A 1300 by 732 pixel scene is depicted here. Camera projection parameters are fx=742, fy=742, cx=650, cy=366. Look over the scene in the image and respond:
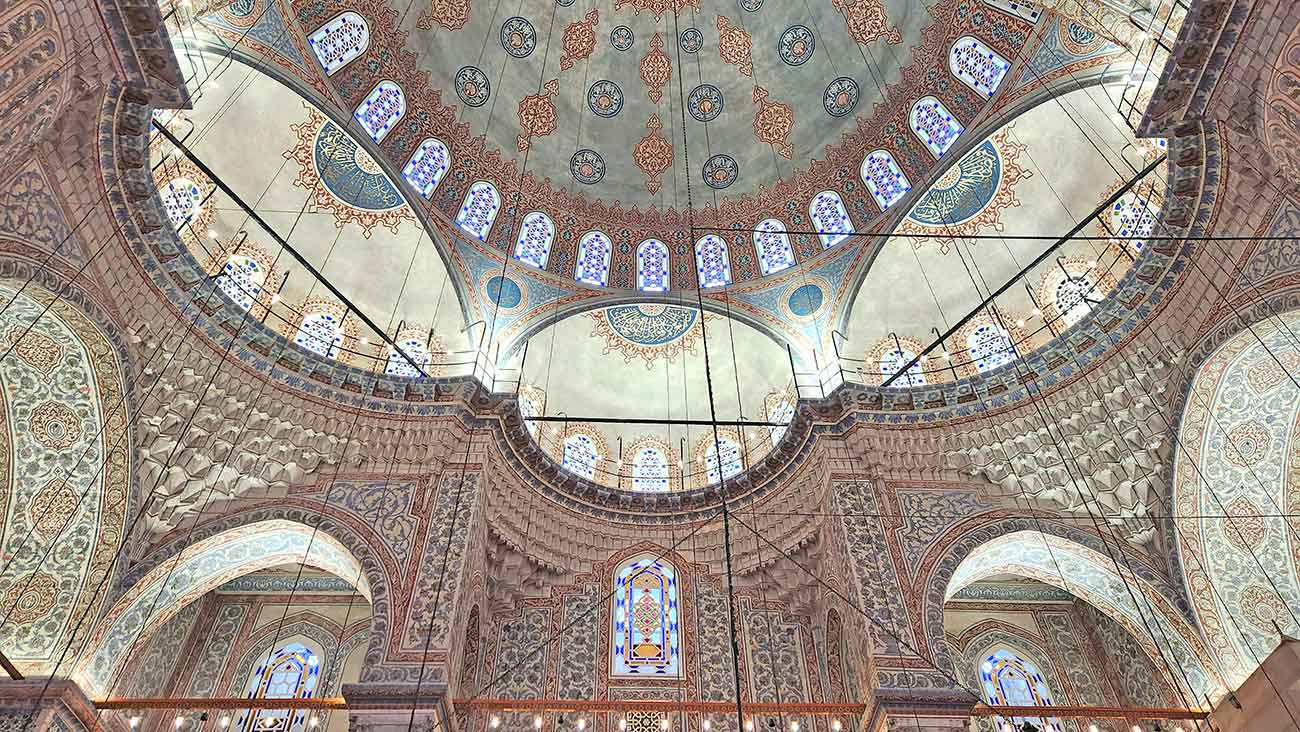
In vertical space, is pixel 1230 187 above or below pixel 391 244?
below

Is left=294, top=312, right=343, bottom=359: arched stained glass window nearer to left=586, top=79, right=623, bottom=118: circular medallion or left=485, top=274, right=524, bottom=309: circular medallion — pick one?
left=485, top=274, right=524, bottom=309: circular medallion

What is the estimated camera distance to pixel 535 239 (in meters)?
13.6

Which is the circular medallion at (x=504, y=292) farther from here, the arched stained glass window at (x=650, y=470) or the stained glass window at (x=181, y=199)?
the stained glass window at (x=181, y=199)

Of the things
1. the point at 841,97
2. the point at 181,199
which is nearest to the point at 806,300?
the point at 841,97

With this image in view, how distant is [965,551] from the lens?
9.43m

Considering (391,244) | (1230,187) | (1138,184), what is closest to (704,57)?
(391,244)

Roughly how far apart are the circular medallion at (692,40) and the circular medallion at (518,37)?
278 centimetres

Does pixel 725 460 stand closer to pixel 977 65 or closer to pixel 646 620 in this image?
pixel 646 620

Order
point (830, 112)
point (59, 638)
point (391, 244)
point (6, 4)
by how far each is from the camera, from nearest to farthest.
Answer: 1. point (6, 4)
2. point (59, 638)
3. point (391, 244)
4. point (830, 112)

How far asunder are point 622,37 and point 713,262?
15.0 feet

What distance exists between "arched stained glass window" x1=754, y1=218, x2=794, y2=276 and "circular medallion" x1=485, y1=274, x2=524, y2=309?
444 cm

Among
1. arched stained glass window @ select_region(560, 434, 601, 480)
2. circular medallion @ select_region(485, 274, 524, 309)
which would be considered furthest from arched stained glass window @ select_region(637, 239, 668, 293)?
arched stained glass window @ select_region(560, 434, 601, 480)

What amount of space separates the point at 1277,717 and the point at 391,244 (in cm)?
1279

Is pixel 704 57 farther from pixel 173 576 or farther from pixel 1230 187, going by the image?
pixel 173 576
